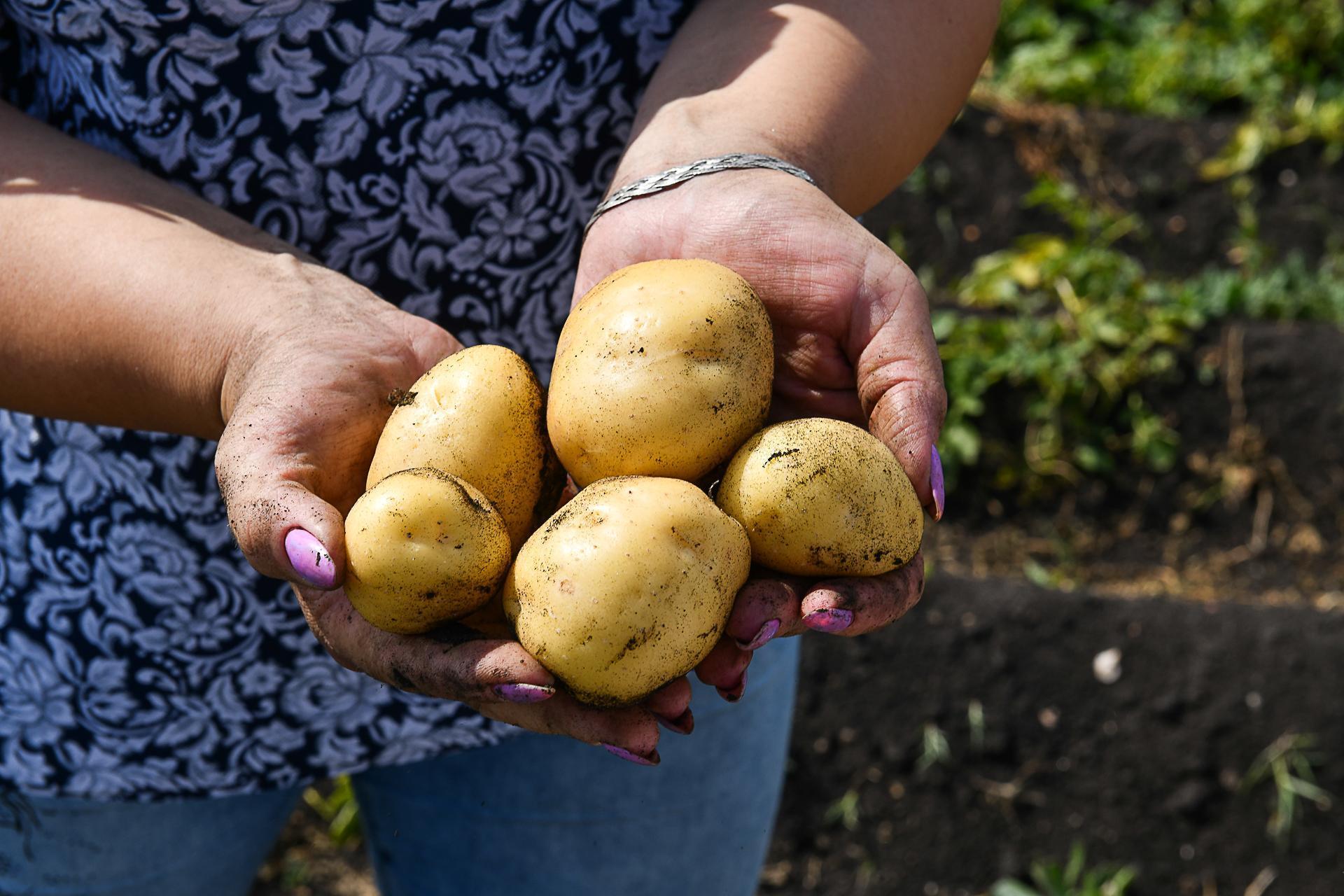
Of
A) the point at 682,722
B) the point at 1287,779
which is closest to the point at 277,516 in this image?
the point at 682,722

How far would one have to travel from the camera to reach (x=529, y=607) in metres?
A: 1.42

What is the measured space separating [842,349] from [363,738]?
877 millimetres

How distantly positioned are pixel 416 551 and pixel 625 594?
0.23 m

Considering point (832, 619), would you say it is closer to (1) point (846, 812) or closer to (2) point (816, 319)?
(2) point (816, 319)

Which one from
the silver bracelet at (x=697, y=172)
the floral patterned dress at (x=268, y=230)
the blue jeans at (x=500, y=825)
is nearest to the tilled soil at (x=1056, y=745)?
the blue jeans at (x=500, y=825)

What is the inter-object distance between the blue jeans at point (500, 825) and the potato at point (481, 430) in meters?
0.44

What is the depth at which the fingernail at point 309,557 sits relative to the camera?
4.23ft

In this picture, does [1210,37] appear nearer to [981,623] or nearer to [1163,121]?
[1163,121]

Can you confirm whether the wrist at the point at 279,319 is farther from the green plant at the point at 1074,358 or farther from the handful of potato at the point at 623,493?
the green plant at the point at 1074,358

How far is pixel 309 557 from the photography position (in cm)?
129

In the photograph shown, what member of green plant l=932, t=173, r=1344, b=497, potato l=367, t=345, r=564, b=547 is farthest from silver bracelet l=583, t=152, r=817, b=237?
green plant l=932, t=173, r=1344, b=497

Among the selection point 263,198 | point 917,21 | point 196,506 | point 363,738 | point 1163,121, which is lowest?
point 1163,121

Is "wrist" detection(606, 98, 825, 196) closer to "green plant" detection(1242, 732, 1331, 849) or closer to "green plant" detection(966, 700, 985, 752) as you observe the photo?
"green plant" detection(966, 700, 985, 752)

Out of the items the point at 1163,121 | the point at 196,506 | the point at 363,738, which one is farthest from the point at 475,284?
the point at 1163,121
